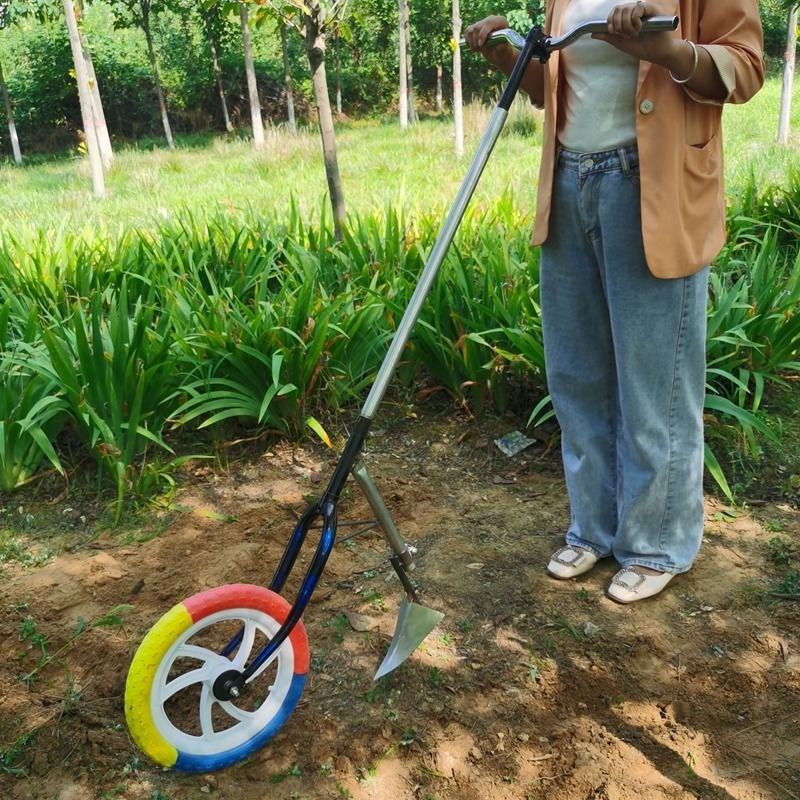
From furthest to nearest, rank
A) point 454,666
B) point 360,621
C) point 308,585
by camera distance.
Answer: point 360,621 → point 454,666 → point 308,585

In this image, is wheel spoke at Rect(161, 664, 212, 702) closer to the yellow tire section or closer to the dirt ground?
the yellow tire section

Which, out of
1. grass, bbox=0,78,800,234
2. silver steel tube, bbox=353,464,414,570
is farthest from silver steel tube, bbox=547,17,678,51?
grass, bbox=0,78,800,234

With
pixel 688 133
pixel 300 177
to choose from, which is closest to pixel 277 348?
pixel 688 133

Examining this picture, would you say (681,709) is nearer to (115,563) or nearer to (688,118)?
(688,118)

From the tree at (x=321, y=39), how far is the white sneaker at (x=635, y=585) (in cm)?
249

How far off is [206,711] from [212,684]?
61mm

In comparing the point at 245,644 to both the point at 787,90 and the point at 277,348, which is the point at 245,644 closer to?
the point at 277,348

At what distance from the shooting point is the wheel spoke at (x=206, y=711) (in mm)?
1675

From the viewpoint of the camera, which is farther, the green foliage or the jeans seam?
the green foliage

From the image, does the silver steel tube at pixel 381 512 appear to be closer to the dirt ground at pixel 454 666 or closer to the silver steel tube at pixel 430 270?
the silver steel tube at pixel 430 270

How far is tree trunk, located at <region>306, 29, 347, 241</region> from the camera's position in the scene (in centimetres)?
390

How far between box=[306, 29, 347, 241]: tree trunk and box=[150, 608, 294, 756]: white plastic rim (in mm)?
2734

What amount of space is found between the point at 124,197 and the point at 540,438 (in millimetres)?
7795

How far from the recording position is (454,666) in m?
1.99
